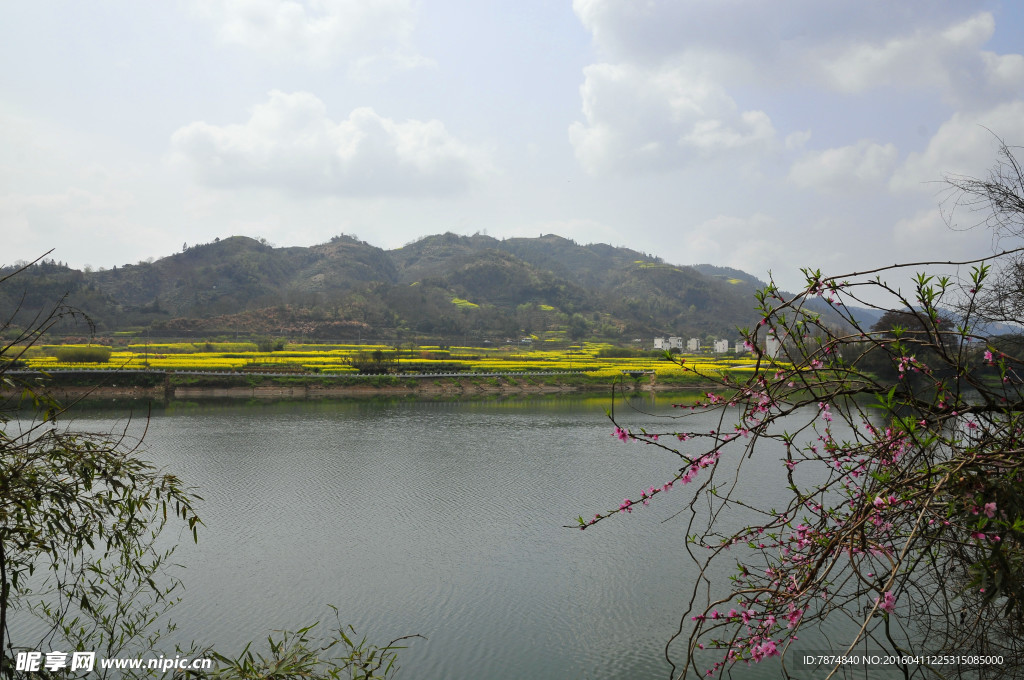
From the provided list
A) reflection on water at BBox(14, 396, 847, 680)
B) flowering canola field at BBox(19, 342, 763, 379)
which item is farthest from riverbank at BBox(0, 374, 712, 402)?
reflection on water at BBox(14, 396, 847, 680)

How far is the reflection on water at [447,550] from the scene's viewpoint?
7.44 m

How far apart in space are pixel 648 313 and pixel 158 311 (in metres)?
55.8

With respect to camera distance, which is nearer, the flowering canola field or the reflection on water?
the reflection on water

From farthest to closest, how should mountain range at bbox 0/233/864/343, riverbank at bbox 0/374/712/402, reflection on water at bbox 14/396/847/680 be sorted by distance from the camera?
mountain range at bbox 0/233/864/343 → riverbank at bbox 0/374/712/402 → reflection on water at bbox 14/396/847/680

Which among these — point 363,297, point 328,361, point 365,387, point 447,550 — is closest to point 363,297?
point 363,297

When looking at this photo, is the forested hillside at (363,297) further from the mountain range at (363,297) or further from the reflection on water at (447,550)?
the reflection on water at (447,550)

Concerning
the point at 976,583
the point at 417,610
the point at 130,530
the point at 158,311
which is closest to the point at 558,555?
the point at 417,610

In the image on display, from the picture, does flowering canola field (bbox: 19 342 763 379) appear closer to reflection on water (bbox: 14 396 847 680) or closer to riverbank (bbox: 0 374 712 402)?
riverbank (bbox: 0 374 712 402)

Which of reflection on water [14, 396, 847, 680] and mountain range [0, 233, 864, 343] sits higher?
mountain range [0, 233, 864, 343]

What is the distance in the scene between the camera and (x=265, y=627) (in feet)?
25.1

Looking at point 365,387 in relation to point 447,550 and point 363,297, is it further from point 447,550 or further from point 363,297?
point 363,297

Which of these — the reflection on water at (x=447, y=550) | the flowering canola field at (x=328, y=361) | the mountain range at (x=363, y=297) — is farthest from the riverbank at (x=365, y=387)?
the reflection on water at (x=447, y=550)

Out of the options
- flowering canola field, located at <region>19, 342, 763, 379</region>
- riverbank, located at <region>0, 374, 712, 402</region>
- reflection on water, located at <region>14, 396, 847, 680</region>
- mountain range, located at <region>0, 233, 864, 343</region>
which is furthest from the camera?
mountain range, located at <region>0, 233, 864, 343</region>

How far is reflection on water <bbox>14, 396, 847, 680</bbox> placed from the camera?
7.44 metres
